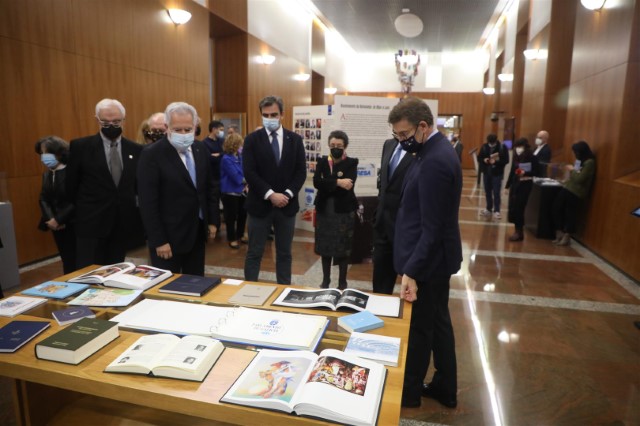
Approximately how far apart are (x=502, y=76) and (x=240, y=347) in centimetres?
1404

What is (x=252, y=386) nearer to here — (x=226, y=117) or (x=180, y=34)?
(x=180, y=34)

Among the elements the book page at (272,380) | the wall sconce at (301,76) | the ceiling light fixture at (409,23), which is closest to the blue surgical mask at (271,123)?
the book page at (272,380)

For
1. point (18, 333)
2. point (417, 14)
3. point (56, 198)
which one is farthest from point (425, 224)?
point (417, 14)

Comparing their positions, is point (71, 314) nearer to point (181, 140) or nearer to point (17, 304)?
point (17, 304)

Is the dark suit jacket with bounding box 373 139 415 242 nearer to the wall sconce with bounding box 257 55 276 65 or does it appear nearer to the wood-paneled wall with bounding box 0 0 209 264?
the wood-paneled wall with bounding box 0 0 209 264

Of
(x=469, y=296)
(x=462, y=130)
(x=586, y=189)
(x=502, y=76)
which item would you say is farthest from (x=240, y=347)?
(x=462, y=130)

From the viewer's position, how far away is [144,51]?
22.0 ft

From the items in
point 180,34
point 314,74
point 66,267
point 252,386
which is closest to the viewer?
point 252,386

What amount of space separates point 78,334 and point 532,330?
322 cm

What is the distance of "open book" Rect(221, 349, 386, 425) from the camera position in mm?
1111

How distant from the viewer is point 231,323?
1604mm

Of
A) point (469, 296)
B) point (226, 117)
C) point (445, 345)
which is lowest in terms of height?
point (469, 296)

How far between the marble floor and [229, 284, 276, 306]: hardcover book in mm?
1051

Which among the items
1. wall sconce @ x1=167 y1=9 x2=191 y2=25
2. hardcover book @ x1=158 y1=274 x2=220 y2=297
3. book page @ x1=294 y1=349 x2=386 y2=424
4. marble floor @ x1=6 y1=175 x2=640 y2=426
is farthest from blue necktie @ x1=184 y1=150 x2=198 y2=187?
wall sconce @ x1=167 y1=9 x2=191 y2=25
